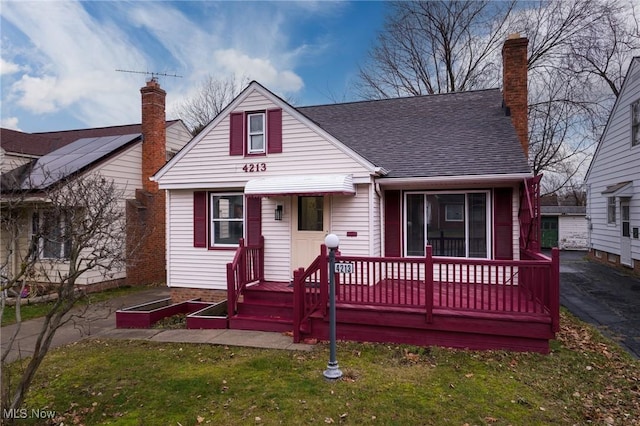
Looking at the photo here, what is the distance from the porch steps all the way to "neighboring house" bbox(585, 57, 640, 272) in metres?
11.8

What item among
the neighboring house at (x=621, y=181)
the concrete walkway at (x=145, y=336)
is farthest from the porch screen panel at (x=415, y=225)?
the neighboring house at (x=621, y=181)

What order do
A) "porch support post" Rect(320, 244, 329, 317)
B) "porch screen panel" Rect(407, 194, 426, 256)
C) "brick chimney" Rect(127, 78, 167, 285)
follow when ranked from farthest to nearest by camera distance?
"brick chimney" Rect(127, 78, 167, 285) < "porch screen panel" Rect(407, 194, 426, 256) < "porch support post" Rect(320, 244, 329, 317)

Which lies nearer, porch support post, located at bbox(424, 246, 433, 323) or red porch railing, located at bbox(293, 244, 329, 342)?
porch support post, located at bbox(424, 246, 433, 323)

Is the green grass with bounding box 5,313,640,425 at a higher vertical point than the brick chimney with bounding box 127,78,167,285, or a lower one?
lower

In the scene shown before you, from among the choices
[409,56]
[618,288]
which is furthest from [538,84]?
[618,288]

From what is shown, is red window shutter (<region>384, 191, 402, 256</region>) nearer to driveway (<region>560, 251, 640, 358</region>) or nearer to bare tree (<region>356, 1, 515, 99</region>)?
driveway (<region>560, 251, 640, 358</region>)

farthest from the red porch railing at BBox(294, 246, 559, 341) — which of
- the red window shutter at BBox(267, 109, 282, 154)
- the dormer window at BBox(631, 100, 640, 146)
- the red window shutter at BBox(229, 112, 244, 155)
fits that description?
the dormer window at BBox(631, 100, 640, 146)

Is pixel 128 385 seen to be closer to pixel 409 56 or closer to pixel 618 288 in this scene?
pixel 618 288

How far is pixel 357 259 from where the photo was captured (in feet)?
21.6

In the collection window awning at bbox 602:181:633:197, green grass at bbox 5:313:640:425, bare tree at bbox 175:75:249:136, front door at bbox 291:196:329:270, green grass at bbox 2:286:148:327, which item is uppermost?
bare tree at bbox 175:75:249:136

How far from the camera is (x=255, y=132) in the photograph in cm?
916

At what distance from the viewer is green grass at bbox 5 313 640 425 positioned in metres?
4.22

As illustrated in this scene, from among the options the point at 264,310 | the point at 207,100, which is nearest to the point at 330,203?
the point at 264,310

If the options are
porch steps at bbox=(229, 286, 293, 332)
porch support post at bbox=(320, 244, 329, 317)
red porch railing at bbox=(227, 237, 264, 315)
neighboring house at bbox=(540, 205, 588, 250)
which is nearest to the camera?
porch support post at bbox=(320, 244, 329, 317)
